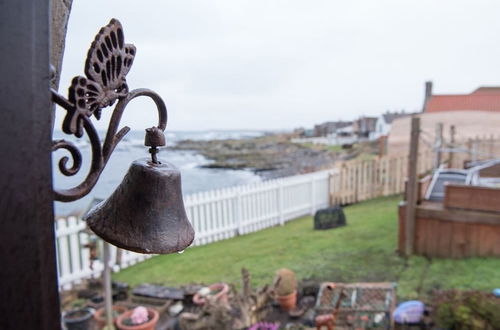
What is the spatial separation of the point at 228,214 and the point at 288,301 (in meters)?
3.82

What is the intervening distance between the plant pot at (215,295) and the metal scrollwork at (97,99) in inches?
145

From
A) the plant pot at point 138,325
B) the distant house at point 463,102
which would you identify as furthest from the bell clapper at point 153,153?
the distant house at point 463,102

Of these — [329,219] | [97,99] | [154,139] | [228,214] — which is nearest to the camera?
[97,99]

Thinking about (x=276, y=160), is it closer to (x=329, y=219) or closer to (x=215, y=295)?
(x=329, y=219)

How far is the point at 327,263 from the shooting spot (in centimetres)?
582

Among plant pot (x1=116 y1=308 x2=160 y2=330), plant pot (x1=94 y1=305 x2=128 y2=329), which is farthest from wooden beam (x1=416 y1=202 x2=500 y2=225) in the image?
plant pot (x1=94 y1=305 x2=128 y2=329)

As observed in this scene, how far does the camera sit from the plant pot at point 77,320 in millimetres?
4188

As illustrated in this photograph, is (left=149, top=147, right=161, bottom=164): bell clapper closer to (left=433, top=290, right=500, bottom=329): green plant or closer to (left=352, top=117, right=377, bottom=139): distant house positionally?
(left=433, top=290, right=500, bottom=329): green plant

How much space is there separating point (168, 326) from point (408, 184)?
4.24 meters

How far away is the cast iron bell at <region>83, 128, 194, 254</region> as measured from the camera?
979 mm

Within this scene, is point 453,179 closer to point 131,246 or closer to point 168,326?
point 168,326

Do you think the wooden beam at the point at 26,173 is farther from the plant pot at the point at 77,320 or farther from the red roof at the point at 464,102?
the red roof at the point at 464,102

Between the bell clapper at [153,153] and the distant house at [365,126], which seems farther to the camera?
the distant house at [365,126]

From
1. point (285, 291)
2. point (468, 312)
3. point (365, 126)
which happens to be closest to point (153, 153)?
point (468, 312)
